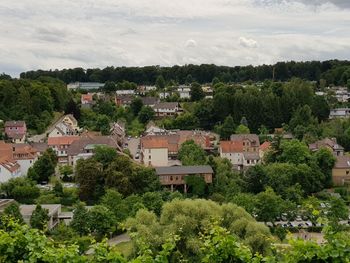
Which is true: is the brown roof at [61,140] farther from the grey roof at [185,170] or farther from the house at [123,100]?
the house at [123,100]

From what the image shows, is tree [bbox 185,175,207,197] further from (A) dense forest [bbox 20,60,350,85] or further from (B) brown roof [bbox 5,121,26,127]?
(A) dense forest [bbox 20,60,350,85]

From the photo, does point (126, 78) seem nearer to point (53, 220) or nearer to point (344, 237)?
point (53, 220)

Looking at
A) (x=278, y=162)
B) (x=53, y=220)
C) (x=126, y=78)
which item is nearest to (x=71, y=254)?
(x=53, y=220)

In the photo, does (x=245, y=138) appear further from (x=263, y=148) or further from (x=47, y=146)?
(x=47, y=146)

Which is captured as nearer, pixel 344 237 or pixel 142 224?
pixel 344 237

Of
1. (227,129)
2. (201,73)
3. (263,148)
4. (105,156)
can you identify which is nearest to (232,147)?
(263,148)

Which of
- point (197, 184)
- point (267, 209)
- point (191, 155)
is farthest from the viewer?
point (191, 155)

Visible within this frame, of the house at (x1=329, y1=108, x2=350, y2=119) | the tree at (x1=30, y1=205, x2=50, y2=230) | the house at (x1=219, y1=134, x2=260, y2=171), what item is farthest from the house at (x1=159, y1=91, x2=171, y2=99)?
the tree at (x1=30, y1=205, x2=50, y2=230)
